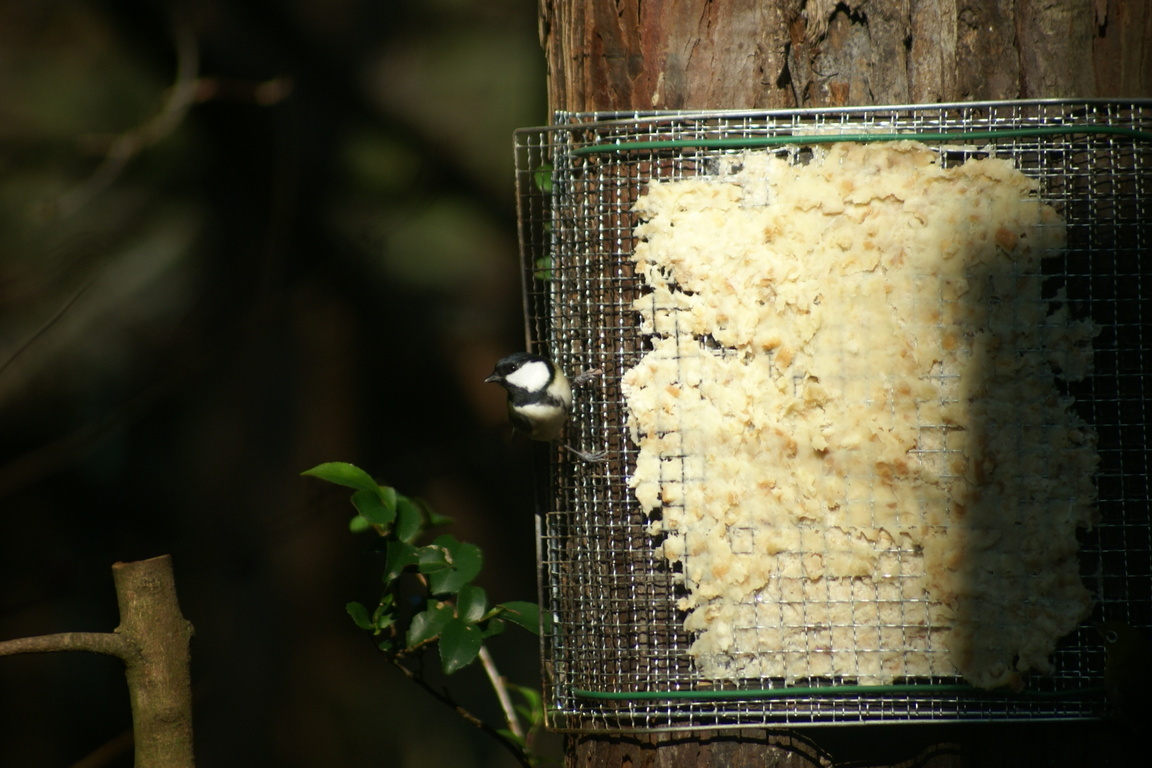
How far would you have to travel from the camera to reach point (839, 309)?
1.62 m

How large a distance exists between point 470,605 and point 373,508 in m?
0.28

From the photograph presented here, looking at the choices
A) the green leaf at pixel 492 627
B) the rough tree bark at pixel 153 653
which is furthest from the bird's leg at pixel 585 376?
the rough tree bark at pixel 153 653

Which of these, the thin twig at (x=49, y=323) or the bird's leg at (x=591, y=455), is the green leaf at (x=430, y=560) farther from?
the thin twig at (x=49, y=323)

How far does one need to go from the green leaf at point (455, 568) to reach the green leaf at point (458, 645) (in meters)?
0.07

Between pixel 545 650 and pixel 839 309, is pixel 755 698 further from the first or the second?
pixel 839 309

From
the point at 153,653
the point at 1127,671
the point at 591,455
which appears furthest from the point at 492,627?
the point at 1127,671

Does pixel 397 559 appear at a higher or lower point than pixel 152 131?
lower

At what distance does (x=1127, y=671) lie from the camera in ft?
4.89

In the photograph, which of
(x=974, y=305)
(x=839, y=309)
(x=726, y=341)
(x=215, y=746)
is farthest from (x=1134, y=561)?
(x=215, y=746)

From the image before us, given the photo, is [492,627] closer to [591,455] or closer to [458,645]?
[458,645]

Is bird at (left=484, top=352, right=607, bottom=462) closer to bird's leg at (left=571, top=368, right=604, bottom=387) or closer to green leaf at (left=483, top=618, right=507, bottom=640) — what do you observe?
bird's leg at (left=571, top=368, right=604, bottom=387)

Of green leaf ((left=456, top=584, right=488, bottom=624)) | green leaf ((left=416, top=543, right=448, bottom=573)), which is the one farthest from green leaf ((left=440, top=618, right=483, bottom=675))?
green leaf ((left=416, top=543, right=448, bottom=573))

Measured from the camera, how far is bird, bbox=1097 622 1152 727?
1477mm

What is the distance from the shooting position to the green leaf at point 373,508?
5.54 feet
